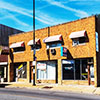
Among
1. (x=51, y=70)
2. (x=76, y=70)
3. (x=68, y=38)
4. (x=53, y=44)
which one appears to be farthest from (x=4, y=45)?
(x=76, y=70)

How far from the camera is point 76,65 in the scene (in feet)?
70.5

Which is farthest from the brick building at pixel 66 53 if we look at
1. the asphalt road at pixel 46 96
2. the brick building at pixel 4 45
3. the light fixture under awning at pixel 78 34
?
the asphalt road at pixel 46 96

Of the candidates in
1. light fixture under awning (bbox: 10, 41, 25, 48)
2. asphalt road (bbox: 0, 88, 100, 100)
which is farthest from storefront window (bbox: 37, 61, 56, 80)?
asphalt road (bbox: 0, 88, 100, 100)

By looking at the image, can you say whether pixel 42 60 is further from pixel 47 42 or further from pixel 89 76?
pixel 89 76

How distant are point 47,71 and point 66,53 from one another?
4658 millimetres

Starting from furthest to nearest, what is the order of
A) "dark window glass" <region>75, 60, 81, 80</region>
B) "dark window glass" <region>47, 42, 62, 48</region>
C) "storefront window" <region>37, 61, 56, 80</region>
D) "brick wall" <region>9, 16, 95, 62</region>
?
"storefront window" <region>37, 61, 56, 80</region> → "dark window glass" <region>47, 42, 62, 48</region> → "dark window glass" <region>75, 60, 81, 80</region> → "brick wall" <region>9, 16, 95, 62</region>

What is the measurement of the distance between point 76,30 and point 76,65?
162 inches

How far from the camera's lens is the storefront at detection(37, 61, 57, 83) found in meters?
23.8

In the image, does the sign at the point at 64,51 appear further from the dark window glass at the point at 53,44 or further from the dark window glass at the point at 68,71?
the dark window glass at the point at 53,44

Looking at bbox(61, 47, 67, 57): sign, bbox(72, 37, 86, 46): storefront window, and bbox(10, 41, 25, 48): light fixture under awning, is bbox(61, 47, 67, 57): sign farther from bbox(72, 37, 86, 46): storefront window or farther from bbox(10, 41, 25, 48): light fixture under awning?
bbox(10, 41, 25, 48): light fixture under awning

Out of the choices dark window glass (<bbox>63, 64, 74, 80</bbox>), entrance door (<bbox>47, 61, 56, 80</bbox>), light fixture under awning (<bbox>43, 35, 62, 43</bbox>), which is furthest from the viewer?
entrance door (<bbox>47, 61, 56, 80</bbox>)

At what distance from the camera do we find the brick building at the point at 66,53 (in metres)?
20.0

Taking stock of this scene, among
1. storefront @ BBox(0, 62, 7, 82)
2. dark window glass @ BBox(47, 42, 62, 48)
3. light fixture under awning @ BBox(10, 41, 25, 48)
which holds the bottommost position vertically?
storefront @ BBox(0, 62, 7, 82)

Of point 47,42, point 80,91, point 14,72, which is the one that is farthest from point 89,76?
point 14,72
